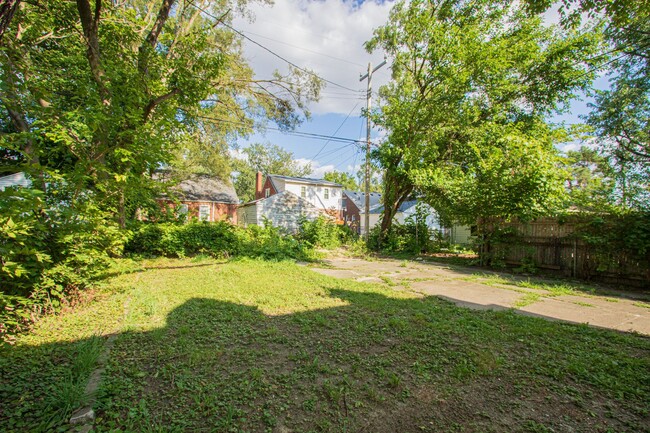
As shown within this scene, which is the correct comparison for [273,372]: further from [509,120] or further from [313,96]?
[509,120]

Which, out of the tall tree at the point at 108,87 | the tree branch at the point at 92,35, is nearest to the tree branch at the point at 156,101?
the tall tree at the point at 108,87

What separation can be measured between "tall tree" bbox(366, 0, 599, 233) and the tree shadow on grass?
6.76 meters

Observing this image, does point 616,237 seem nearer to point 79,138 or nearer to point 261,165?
point 79,138

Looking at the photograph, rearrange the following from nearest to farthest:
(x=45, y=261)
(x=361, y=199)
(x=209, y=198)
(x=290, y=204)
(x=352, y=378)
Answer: (x=352, y=378) → (x=45, y=261) → (x=290, y=204) → (x=209, y=198) → (x=361, y=199)

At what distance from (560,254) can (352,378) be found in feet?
25.3

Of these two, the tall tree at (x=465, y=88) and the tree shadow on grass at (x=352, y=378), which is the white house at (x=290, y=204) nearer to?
the tall tree at (x=465, y=88)

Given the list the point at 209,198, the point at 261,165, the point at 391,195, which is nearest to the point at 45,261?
the point at 391,195

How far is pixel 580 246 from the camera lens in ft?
22.8

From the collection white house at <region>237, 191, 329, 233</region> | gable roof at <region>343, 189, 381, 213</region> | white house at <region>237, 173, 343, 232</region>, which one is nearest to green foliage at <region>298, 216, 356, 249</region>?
white house at <region>237, 173, 343, 232</region>

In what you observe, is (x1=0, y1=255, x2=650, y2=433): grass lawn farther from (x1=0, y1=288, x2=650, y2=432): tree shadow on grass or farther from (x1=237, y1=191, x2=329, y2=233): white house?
(x1=237, y1=191, x2=329, y2=233): white house

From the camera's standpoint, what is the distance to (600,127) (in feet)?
57.3

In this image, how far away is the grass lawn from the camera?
6.33 feet

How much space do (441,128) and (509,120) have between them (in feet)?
11.2

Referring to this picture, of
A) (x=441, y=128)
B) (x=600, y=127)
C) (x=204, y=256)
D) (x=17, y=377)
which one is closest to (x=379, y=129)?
(x=441, y=128)
